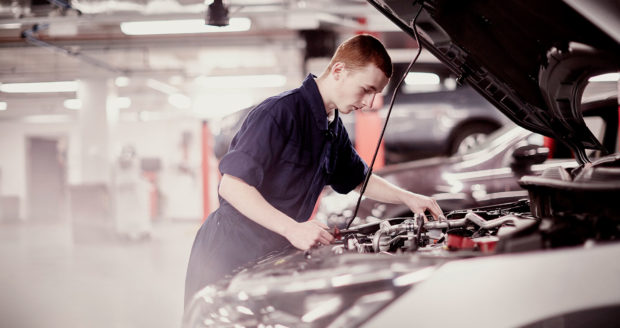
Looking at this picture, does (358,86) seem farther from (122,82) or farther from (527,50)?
(122,82)

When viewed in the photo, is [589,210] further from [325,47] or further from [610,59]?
[325,47]

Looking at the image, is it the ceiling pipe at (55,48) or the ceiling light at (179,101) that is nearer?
the ceiling pipe at (55,48)

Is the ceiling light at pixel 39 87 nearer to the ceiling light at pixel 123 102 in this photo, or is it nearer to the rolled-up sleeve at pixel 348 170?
the ceiling light at pixel 123 102

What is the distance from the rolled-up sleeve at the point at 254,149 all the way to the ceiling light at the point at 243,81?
10102 millimetres

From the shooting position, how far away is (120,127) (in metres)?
15.7

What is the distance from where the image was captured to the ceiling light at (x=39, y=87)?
12.1 m

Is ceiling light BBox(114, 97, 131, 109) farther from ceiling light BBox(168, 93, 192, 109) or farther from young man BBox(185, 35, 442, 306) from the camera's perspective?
young man BBox(185, 35, 442, 306)

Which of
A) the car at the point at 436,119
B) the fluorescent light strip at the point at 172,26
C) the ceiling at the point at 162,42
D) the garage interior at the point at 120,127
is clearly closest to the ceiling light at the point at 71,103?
the garage interior at the point at 120,127

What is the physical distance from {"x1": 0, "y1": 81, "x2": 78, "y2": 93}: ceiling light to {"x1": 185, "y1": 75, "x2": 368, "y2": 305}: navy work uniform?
11910mm

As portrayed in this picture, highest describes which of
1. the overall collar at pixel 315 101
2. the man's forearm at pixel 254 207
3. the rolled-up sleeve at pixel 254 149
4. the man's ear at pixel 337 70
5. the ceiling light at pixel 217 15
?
the ceiling light at pixel 217 15

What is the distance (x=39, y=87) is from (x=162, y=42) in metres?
5.14

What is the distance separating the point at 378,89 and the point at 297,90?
264 mm

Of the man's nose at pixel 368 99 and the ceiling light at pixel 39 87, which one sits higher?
the ceiling light at pixel 39 87

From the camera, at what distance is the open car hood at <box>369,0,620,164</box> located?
114 centimetres
